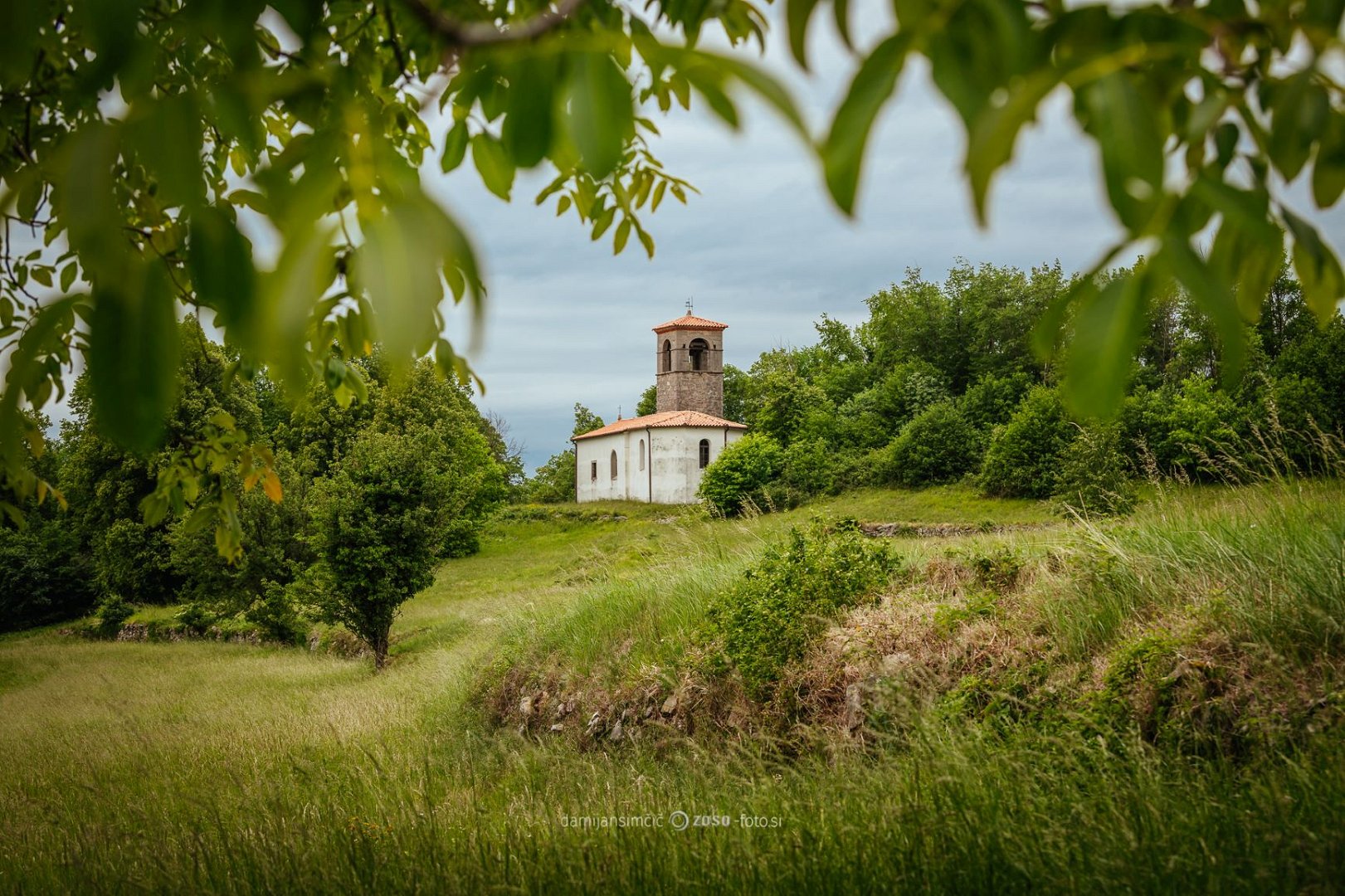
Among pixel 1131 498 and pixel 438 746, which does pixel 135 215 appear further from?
pixel 1131 498

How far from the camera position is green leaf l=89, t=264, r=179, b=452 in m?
0.70

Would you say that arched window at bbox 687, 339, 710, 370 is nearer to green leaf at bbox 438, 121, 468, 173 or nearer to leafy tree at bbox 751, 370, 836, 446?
leafy tree at bbox 751, 370, 836, 446

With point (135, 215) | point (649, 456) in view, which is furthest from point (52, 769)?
point (649, 456)

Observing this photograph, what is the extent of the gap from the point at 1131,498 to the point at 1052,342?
13192 mm

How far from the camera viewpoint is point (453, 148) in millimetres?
1846

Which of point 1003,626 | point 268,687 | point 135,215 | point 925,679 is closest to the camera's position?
point 135,215

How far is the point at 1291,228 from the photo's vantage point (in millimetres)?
947

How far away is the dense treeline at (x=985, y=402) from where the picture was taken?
20.2 m

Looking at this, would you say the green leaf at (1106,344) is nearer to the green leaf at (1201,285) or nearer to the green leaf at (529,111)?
the green leaf at (1201,285)

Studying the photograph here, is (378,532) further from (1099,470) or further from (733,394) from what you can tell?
(733,394)

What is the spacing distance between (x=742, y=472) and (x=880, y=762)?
32.4 meters

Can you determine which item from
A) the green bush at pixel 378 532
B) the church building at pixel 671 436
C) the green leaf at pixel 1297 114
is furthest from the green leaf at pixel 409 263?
the church building at pixel 671 436

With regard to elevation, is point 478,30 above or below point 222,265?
above

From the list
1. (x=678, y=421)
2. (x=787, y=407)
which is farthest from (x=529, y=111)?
(x=678, y=421)
